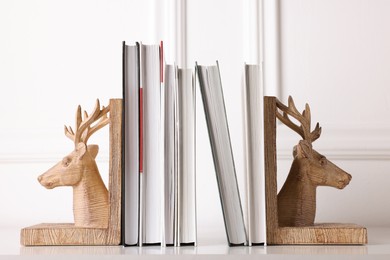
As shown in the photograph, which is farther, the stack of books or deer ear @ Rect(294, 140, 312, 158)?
deer ear @ Rect(294, 140, 312, 158)

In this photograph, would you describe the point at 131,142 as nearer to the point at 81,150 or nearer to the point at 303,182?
the point at 81,150

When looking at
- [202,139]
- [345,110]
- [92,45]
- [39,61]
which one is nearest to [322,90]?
[345,110]

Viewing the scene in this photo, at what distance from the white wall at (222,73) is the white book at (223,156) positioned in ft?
1.42

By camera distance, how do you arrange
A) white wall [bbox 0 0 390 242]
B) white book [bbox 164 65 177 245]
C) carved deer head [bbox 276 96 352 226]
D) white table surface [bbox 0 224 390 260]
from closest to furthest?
1. white table surface [bbox 0 224 390 260]
2. white book [bbox 164 65 177 245]
3. carved deer head [bbox 276 96 352 226]
4. white wall [bbox 0 0 390 242]

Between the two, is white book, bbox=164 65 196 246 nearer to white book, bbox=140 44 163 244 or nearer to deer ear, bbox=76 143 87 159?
white book, bbox=140 44 163 244

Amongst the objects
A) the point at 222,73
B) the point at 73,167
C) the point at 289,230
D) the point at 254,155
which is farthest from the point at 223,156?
the point at 222,73

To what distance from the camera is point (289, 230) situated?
1.10 meters

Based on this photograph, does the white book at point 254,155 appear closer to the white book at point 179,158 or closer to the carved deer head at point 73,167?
the white book at point 179,158

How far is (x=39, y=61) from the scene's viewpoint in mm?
1632

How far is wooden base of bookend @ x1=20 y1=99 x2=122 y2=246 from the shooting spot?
1.10 meters

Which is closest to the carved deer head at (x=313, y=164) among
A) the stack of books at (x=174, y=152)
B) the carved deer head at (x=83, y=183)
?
the stack of books at (x=174, y=152)

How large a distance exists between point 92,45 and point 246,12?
0.37m

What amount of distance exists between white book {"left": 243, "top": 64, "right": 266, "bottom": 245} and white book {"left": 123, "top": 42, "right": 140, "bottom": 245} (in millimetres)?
180

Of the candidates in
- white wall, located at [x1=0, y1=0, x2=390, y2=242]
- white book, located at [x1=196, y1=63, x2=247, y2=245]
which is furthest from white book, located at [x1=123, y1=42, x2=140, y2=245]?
white wall, located at [x1=0, y1=0, x2=390, y2=242]
